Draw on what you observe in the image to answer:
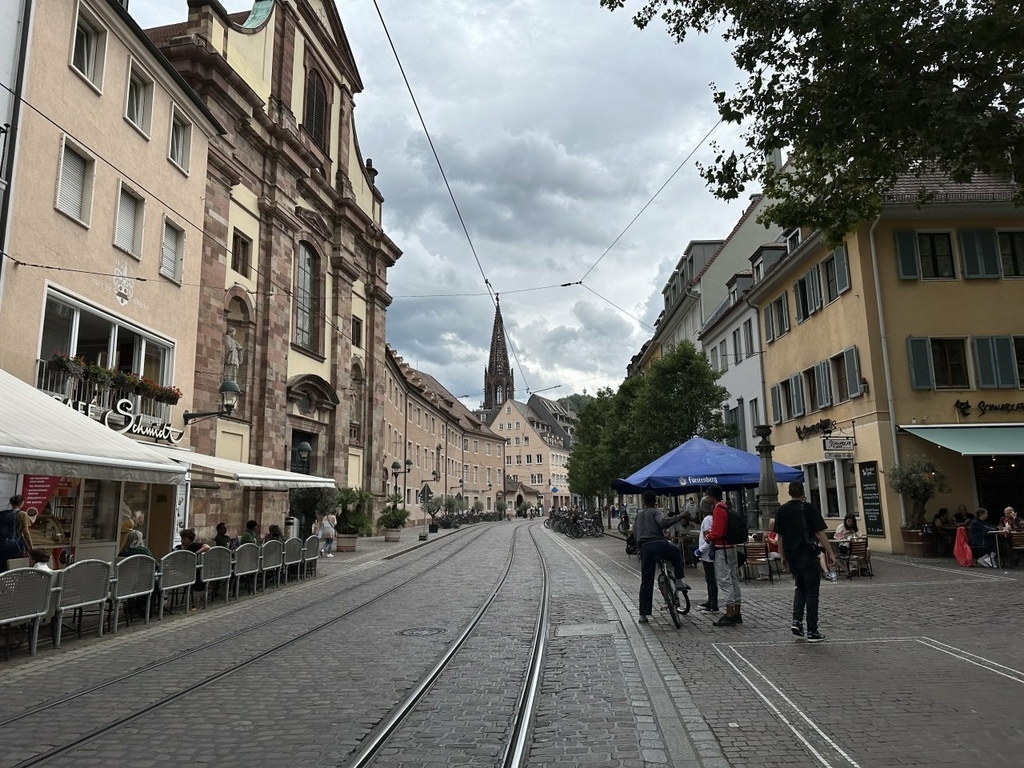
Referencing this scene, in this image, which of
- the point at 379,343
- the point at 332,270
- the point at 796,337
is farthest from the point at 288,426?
the point at 796,337

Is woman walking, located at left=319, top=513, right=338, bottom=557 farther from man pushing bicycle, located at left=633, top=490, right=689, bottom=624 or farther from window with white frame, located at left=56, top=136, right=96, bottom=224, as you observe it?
man pushing bicycle, located at left=633, top=490, right=689, bottom=624

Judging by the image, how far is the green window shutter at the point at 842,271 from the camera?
22.1 m

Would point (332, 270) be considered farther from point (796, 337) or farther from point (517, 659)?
point (517, 659)

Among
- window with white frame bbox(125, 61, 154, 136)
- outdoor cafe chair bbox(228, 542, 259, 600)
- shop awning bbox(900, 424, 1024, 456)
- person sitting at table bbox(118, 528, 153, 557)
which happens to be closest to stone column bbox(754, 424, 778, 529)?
shop awning bbox(900, 424, 1024, 456)

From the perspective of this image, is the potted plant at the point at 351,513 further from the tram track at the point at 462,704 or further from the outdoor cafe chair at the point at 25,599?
the tram track at the point at 462,704

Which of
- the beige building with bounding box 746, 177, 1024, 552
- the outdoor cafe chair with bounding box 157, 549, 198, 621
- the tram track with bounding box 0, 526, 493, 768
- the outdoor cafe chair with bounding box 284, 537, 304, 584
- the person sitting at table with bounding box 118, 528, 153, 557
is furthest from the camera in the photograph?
the beige building with bounding box 746, 177, 1024, 552

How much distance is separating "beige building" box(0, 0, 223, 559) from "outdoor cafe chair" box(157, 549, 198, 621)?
3838 mm

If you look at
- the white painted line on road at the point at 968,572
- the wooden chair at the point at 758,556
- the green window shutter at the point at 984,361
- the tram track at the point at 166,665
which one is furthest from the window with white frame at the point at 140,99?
the green window shutter at the point at 984,361

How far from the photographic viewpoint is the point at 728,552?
397 inches

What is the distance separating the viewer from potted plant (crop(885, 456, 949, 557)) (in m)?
18.7

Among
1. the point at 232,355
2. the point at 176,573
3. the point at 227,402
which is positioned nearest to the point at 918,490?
the point at 176,573

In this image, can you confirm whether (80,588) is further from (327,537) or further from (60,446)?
(327,537)

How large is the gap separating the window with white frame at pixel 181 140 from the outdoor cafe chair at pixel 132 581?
41.1ft

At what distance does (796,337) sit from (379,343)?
22.5 m
